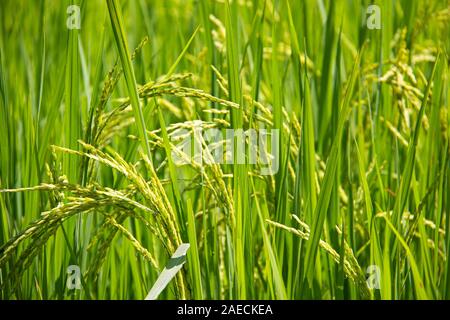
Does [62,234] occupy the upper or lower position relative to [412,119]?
lower

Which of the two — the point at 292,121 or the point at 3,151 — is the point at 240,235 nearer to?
the point at 292,121

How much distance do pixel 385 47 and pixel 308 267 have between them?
37.5 inches

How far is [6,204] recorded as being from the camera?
1.43 meters

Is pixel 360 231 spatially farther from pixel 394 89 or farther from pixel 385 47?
pixel 385 47

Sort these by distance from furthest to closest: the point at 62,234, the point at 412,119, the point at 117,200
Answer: the point at 412,119, the point at 62,234, the point at 117,200

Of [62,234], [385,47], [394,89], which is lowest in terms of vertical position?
[62,234]

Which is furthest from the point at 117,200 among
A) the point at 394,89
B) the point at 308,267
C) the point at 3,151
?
the point at 394,89
